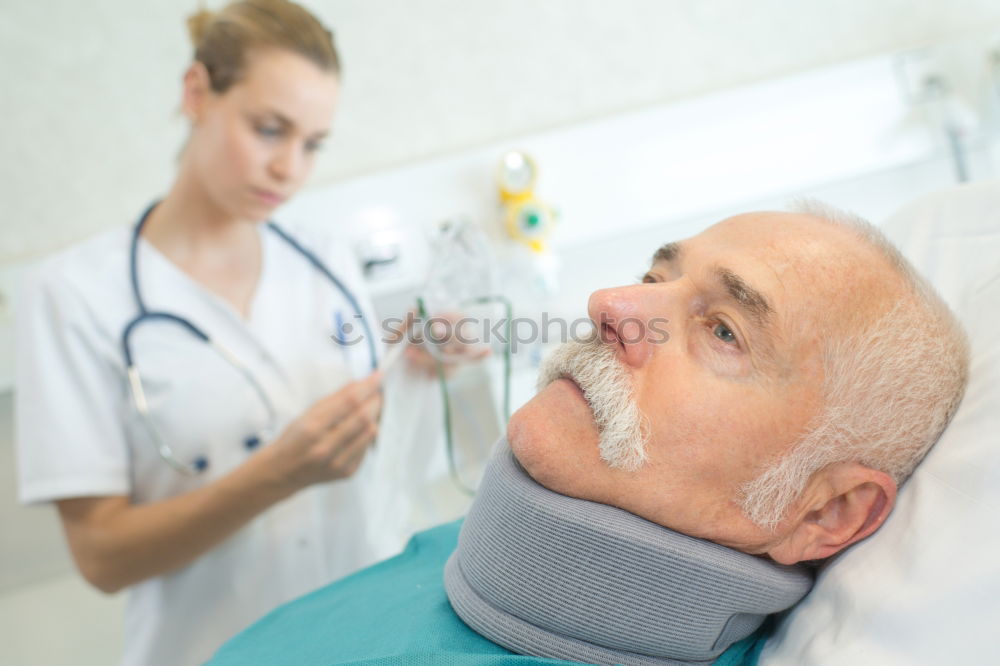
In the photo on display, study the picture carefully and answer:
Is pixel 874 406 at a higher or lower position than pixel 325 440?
higher

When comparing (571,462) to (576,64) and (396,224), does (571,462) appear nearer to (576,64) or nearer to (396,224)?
(396,224)

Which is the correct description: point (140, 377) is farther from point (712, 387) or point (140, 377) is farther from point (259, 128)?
point (712, 387)

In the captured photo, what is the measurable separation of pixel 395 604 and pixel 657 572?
397 mm

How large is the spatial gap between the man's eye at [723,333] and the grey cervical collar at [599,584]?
249mm

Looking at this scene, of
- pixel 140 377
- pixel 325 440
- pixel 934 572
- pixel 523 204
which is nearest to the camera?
pixel 934 572

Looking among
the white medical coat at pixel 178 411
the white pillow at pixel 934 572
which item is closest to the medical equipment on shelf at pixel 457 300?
the white medical coat at pixel 178 411

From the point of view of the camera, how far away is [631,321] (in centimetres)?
91

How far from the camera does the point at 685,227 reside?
7.41ft

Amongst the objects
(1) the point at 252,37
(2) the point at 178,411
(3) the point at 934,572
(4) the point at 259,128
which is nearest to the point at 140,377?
(2) the point at 178,411

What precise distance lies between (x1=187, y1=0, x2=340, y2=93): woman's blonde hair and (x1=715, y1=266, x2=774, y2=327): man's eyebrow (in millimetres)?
925

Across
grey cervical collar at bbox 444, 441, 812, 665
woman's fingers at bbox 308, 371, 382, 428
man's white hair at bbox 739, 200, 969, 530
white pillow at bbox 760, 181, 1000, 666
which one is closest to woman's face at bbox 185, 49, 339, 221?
woman's fingers at bbox 308, 371, 382, 428

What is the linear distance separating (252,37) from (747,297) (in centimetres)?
103

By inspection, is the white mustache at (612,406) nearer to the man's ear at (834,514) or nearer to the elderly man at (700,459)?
the elderly man at (700,459)

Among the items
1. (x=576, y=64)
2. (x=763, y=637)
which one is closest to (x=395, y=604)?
(x=763, y=637)
